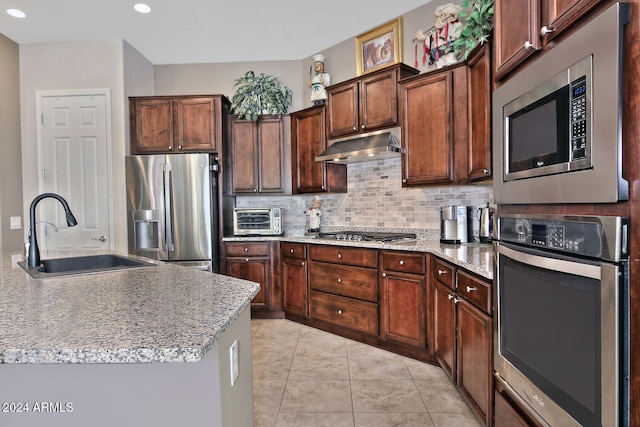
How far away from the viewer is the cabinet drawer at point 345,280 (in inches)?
127

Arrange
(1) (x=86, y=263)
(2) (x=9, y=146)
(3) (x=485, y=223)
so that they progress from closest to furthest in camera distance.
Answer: (1) (x=86, y=263), (3) (x=485, y=223), (2) (x=9, y=146)

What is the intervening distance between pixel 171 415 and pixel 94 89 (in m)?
4.01

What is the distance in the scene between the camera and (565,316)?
1.10 meters

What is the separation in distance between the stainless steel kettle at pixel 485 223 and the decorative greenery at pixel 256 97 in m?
2.46

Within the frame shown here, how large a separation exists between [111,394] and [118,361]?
0.28 metres

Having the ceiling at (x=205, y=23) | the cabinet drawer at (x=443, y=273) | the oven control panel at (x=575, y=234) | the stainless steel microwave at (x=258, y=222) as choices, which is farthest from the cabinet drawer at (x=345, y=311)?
the ceiling at (x=205, y=23)

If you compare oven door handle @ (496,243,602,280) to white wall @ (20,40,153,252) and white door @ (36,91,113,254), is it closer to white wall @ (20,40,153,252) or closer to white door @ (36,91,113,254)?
white wall @ (20,40,153,252)

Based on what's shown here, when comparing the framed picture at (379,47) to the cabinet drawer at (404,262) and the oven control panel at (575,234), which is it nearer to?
the cabinet drawer at (404,262)

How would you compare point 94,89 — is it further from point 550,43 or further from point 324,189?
point 550,43

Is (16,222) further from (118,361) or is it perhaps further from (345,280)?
(118,361)

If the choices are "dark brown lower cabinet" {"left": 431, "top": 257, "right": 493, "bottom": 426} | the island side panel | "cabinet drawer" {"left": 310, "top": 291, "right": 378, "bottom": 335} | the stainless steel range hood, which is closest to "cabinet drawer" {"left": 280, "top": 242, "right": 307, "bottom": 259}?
"cabinet drawer" {"left": 310, "top": 291, "right": 378, "bottom": 335}

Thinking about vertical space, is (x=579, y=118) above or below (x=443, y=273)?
above

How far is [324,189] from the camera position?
4012 mm

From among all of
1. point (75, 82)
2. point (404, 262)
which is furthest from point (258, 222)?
point (75, 82)
